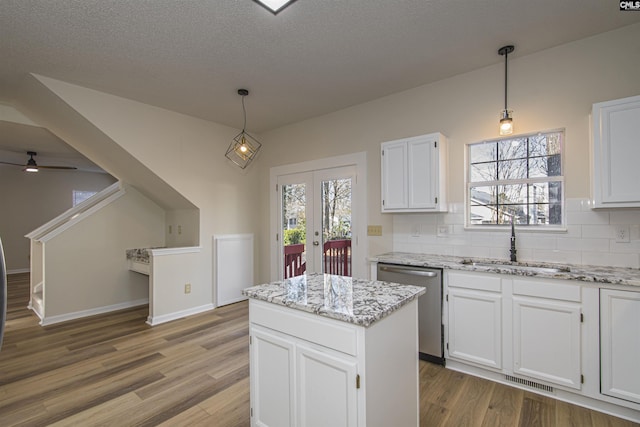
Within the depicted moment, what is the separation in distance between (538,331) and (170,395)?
280 cm

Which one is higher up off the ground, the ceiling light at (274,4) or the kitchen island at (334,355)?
the ceiling light at (274,4)

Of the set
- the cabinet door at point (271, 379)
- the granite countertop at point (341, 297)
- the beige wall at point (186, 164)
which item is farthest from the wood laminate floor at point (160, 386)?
the granite countertop at point (341, 297)

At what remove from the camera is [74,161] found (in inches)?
277

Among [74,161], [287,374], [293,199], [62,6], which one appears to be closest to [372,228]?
[293,199]

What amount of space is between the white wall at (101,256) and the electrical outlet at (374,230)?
130 inches

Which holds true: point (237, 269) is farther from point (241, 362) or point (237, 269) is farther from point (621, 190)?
point (621, 190)

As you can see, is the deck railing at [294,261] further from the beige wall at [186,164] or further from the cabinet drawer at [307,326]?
the cabinet drawer at [307,326]

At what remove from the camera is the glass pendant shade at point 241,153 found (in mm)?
4812

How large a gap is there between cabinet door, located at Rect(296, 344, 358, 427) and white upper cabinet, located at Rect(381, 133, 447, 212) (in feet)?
6.70

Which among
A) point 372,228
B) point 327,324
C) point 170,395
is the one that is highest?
point 372,228

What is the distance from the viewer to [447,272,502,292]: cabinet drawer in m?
2.52

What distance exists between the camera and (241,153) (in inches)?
189

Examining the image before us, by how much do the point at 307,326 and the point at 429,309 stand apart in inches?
64.3

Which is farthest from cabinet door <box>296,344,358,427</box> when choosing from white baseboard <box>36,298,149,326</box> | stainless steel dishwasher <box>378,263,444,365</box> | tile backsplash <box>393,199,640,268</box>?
white baseboard <box>36,298,149,326</box>
